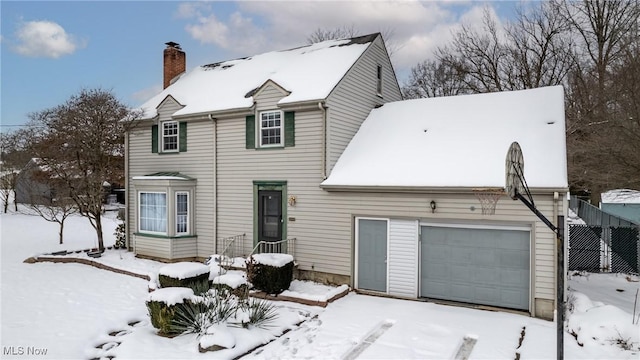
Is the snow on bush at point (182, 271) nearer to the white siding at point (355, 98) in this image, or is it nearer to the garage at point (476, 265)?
the white siding at point (355, 98)

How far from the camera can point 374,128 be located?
13.1 metres

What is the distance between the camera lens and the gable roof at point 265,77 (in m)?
12.6

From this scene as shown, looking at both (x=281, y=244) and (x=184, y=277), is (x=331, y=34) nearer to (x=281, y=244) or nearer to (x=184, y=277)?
(x=281, y=244)

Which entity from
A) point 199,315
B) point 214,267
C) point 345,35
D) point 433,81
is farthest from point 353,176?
point 345,35

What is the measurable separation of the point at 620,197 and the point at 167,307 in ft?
76.2

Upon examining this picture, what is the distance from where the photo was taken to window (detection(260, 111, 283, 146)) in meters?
12.6

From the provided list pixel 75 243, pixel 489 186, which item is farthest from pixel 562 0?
pixel 75 243

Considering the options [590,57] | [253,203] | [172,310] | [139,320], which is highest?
[590,57]

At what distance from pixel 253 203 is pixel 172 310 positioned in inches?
222

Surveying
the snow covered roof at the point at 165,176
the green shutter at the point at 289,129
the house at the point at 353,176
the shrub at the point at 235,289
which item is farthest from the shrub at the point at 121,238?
the green shutter at the point at 289,129

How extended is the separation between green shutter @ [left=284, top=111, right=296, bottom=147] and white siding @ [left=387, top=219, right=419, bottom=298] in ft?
13.0

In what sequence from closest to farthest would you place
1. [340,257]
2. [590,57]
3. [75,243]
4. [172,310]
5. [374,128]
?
[172,310] → [340,257] → [374,128] → [75,243] → [590,57]

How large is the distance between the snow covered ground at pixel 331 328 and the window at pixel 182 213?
2.59 m

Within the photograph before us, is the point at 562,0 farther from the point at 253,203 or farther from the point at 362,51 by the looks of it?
the point at 253,203
